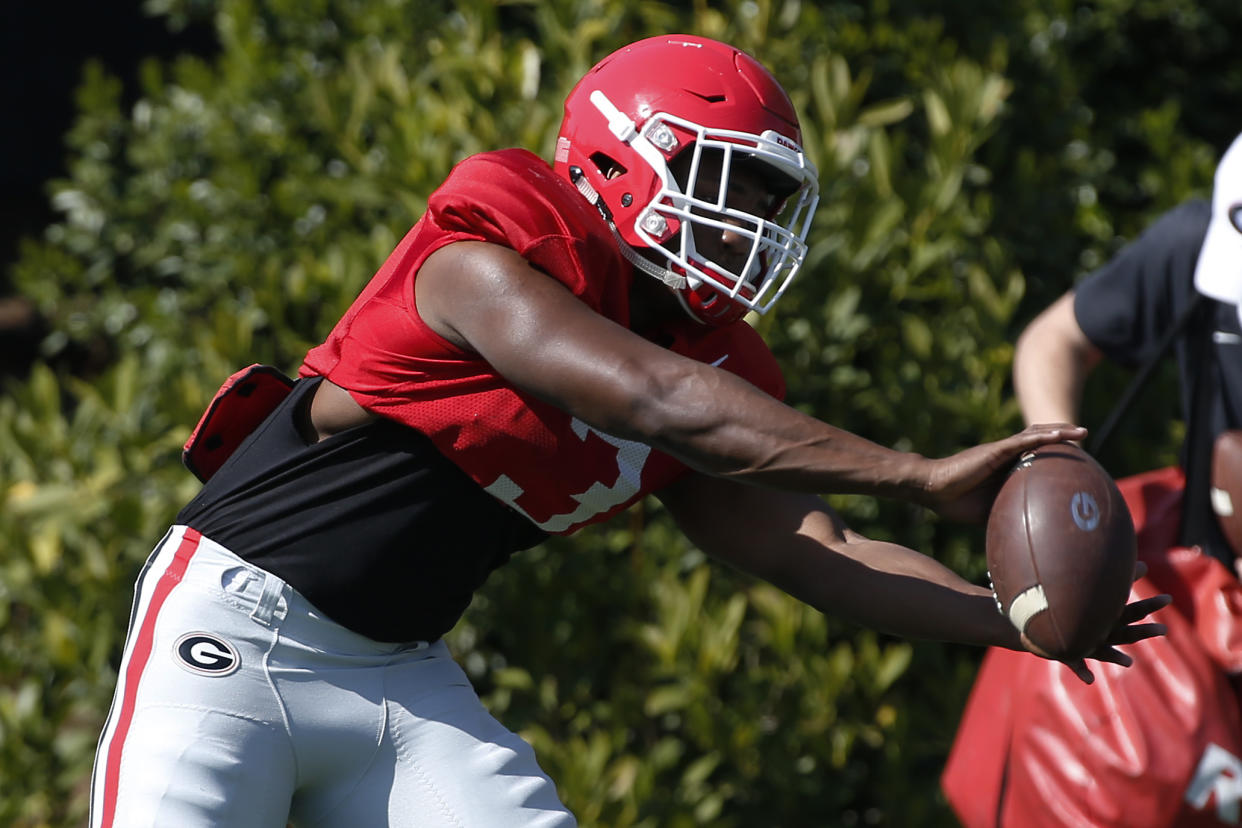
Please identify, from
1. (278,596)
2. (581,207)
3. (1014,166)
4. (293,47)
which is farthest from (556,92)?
(278,596)

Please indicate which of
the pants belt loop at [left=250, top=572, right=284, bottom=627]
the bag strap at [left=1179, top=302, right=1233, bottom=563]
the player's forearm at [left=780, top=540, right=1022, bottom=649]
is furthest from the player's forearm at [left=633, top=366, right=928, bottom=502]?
the bag strap at [left=1179, top=302, right=1233, bottom=563]

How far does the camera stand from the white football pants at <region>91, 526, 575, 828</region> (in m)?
2.17

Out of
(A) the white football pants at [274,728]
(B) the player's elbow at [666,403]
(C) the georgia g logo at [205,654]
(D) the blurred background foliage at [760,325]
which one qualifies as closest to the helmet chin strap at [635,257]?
(B) the player's elbow at [666,403]

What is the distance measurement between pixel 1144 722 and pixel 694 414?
5.20 ft

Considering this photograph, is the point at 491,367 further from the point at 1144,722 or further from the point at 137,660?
the point at 1144,722

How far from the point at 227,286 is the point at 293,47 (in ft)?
2.50

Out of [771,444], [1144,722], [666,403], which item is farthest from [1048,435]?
[1144,722]

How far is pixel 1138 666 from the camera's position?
3027mm

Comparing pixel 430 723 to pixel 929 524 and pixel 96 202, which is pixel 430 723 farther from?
pixel 96 202

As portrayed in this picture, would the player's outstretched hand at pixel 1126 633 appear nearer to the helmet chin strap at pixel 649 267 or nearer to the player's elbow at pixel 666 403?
the player's elbow at pixel 666 403

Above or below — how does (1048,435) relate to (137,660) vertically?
above

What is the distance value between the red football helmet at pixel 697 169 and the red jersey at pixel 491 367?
0.26ft

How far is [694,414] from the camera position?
1.88 metres

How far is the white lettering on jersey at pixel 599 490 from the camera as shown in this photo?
226 centimetres
